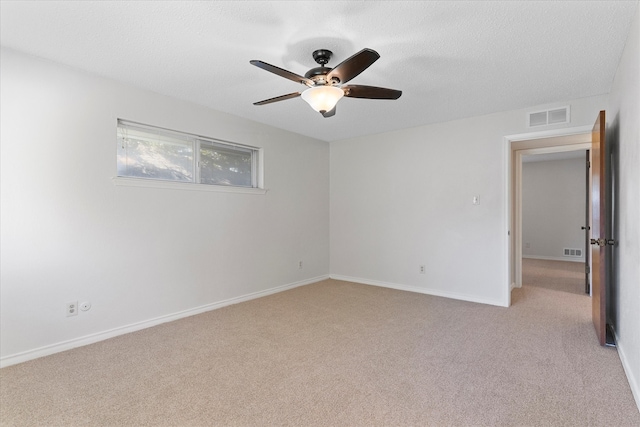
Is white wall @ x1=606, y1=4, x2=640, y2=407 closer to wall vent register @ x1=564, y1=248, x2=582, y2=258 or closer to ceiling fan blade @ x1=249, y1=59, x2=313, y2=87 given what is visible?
ceiling fan blade @ x1=249, y1=59, x2=313, y2=87

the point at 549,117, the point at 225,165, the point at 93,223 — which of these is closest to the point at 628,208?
the point at 549,117

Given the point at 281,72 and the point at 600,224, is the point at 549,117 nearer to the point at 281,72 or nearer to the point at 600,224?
the point at 600,224

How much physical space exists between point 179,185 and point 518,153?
459 centimetres

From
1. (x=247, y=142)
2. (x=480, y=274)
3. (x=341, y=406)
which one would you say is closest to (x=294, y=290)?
(x=247, y=142)

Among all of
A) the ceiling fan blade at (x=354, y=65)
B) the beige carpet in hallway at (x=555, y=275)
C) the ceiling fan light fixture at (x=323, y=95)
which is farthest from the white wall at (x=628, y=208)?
the beige carpet in hallway at (x=555, y=275)

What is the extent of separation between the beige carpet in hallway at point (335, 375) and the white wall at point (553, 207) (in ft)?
16.3

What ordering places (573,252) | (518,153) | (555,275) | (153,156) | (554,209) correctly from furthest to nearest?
(554,209) < (573,252) < (555,275) < (518,153) < (153,156)

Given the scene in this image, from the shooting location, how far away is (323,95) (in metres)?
2.33

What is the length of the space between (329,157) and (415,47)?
3.23 metres

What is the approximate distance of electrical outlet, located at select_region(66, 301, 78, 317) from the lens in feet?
9.07

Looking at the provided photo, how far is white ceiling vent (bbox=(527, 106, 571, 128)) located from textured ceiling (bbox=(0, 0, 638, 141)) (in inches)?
7.8

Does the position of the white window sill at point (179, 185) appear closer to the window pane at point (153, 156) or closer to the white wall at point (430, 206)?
the window pane at point (153, 156)

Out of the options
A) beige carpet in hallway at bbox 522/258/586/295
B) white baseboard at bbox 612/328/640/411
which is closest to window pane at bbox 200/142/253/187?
white baseboard at bbox 612/328/640/411

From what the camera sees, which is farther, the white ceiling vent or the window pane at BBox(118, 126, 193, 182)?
the white ceiling vent
